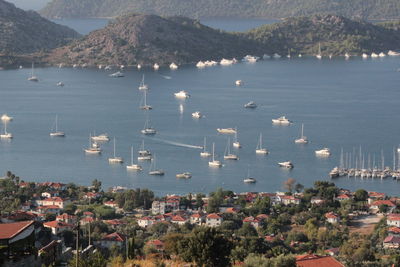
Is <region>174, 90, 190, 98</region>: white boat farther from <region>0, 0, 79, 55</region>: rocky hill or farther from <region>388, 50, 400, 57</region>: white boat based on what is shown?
<region>388, 50, 400, 57</region>: white boat

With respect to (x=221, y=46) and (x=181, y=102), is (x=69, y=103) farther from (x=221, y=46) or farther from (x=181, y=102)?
(x=221, y=46)

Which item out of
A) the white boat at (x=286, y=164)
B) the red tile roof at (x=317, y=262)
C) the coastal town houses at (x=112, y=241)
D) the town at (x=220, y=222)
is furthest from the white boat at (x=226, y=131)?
the red tile roof at (x=317, y=262)

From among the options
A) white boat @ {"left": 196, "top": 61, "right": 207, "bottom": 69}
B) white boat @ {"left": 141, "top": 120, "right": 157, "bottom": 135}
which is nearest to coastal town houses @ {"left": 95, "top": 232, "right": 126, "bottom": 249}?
white boat @ {"left": 141, "top": 120, "right": 157, "bottom": 135}

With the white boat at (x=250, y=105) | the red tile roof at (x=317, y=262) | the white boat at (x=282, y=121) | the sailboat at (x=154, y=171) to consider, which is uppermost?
the red tile roof at (x=317, y=262)

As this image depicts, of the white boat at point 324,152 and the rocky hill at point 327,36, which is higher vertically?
the rocky hill at point 327,36

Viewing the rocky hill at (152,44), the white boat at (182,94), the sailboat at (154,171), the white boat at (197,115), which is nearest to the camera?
the sailboat at (154,171)

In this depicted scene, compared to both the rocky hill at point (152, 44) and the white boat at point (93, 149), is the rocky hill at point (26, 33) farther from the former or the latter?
the white boat at point (93, 149)
